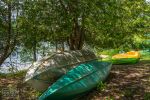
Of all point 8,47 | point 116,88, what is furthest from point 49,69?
point 116,88

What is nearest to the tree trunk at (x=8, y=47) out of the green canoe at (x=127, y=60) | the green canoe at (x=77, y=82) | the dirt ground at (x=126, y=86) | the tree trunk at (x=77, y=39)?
the green canoe at (x=77, y=82)

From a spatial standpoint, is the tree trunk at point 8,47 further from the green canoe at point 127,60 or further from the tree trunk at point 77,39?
the green canoe at point 127,60

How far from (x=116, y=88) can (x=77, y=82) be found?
5.18 ft

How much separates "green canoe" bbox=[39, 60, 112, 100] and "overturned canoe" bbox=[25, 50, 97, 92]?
1.05 m

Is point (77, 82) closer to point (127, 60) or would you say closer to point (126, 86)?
point (126, 86)

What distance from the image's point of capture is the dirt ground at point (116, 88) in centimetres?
965

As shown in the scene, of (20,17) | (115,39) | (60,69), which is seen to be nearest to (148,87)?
(60,69)

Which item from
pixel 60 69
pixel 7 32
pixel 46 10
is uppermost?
pixel 46 10

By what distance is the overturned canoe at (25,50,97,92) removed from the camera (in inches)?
419

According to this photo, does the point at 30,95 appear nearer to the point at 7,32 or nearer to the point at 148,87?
the point at 7,32

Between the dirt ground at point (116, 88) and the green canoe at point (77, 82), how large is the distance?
0.37 metres

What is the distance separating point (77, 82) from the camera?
31.7 feet

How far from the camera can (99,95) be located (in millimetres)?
9883

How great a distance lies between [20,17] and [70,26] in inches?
77.1
